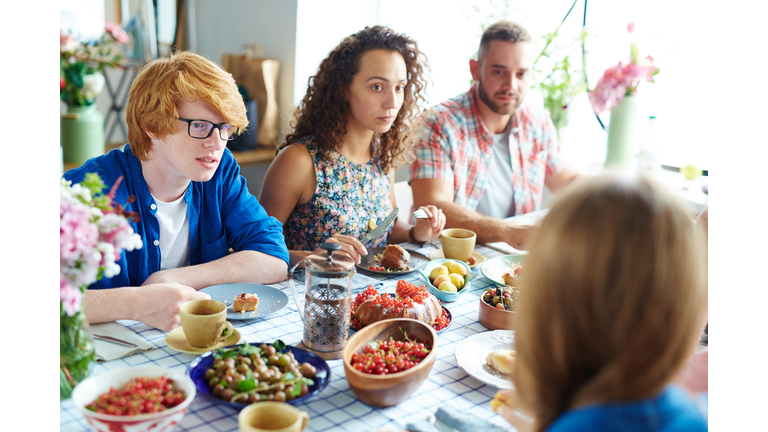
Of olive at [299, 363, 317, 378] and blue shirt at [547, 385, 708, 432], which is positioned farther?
olive at [299, 363, 317, 378]

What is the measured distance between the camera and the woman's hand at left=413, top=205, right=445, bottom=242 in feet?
6.28

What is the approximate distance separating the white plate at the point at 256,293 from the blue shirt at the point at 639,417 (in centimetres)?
84

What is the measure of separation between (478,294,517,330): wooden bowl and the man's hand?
0.67 meters

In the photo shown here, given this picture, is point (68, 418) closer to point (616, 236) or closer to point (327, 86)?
point (616, 236)

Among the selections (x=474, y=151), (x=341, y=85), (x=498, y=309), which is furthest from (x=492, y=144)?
(x=498, y=309)

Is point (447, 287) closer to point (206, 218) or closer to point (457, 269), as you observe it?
point (457, 269)

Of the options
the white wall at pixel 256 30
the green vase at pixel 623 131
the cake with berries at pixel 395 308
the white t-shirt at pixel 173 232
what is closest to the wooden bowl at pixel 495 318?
the cake with berries at pixel 395 308

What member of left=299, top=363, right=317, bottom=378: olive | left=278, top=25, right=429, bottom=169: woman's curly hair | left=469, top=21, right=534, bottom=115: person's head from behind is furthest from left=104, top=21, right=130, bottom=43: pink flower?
left=299, top=363, right=317, bottom=378: olive

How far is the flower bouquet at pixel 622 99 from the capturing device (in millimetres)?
3002

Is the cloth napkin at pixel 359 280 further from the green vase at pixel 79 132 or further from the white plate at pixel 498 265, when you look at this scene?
the green vase at pixel 79 132

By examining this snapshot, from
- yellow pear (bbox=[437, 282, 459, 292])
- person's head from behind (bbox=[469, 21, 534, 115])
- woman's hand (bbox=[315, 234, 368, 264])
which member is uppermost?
person's head from behind (bbox=[469, 21, 534, 115])

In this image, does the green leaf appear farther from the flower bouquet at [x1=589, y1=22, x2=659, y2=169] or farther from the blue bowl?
the flower bouquet at [x1=589, y1=22, x2=659, y2=169]

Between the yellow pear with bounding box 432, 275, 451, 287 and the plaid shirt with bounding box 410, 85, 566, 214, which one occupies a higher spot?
the plaid shirt with bounding box 410, 85, 566, 214

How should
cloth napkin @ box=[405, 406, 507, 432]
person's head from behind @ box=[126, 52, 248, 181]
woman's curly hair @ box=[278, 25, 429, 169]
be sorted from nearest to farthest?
cloth napkin @ box=[405, 406, 507, 432]
person's head from behind @ box=[126, 52, 248, 181]
woman's curly hair @ box=[278, 25, 429, 169]
